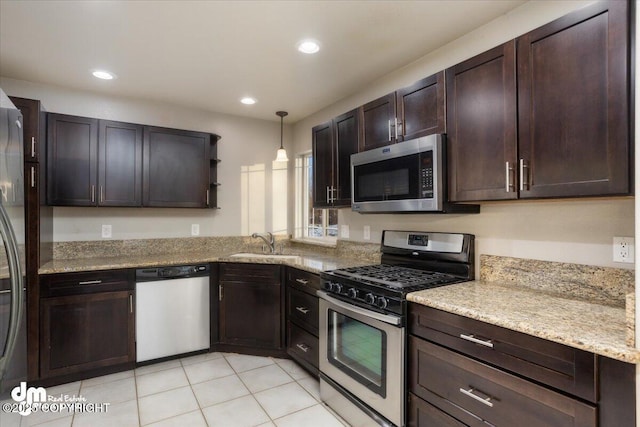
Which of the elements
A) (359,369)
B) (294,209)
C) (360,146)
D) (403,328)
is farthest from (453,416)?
(294,209)

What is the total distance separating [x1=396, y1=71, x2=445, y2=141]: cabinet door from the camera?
2041mm

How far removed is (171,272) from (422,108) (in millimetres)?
2421

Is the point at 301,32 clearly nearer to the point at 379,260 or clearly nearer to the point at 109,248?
the point at 379,260

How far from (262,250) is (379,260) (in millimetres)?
1574

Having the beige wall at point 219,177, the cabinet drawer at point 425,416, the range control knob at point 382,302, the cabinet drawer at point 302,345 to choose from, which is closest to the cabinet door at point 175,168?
the beige wall at point 219,177

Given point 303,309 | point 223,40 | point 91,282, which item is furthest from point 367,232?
point 91,282

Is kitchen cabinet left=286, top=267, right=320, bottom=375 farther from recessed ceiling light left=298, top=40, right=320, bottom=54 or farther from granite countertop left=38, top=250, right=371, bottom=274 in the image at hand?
recessed ceiling light left=298, top=40, right=320, bottom=54

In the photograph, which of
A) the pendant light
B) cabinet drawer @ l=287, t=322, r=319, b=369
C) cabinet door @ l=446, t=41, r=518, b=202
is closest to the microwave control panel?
cabinet door @ l=446, t=41, r=518, b=202

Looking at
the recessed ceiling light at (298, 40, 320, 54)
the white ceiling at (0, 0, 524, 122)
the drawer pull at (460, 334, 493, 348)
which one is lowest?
the drawer pull at (460, 334, 493, 348)

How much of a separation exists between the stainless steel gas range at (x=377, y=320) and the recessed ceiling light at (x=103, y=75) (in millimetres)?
2379

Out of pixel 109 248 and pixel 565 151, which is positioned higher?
pixel 565 151

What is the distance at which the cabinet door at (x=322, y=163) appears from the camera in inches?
117

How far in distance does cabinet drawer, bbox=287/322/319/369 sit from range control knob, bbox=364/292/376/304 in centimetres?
81

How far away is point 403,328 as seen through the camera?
1.80 meters
